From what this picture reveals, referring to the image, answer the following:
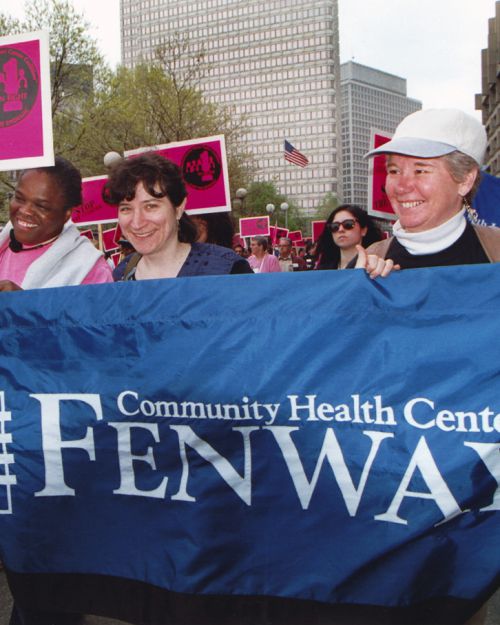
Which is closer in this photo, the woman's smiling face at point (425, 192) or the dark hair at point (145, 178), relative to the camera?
the woman's smiling face at point (425, 192)

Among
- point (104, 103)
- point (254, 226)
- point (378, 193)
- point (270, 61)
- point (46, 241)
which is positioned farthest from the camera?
point (270, 61)

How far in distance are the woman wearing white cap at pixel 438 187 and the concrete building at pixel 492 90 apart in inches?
A: 1960

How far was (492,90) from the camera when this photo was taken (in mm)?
53031

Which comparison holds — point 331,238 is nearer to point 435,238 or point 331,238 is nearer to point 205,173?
point 205,173

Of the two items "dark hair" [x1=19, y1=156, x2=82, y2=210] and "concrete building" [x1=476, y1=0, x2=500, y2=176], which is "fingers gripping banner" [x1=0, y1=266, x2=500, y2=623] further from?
"concrete building" [x1=476, y1=0, x2=500, y2=176]

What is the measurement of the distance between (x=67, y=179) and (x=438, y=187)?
145 centimetres

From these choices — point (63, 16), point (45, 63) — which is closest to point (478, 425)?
point (45, 63)

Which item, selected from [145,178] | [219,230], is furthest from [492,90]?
[145,178]

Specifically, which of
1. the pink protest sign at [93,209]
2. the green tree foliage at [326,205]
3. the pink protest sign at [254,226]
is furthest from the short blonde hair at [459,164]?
the green tree foliage at [326,205]

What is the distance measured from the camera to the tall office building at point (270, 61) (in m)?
118

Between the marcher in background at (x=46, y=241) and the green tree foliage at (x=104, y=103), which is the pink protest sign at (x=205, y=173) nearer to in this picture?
the marcher in background at (x=46, y=241)

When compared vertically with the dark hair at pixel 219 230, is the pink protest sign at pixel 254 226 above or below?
above

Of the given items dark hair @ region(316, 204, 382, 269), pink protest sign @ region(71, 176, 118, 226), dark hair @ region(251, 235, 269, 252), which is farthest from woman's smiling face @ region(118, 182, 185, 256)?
dark hair @ region(251, 235, 269, 252)

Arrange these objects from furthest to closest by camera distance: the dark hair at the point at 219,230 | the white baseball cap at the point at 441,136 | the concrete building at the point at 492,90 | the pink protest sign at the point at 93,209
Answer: the concrete building at the point at 492,90
the pink protest sign at the point at 93,209
the dark hair at the point at 219,230
the white baseball cap at the point at 441,136
